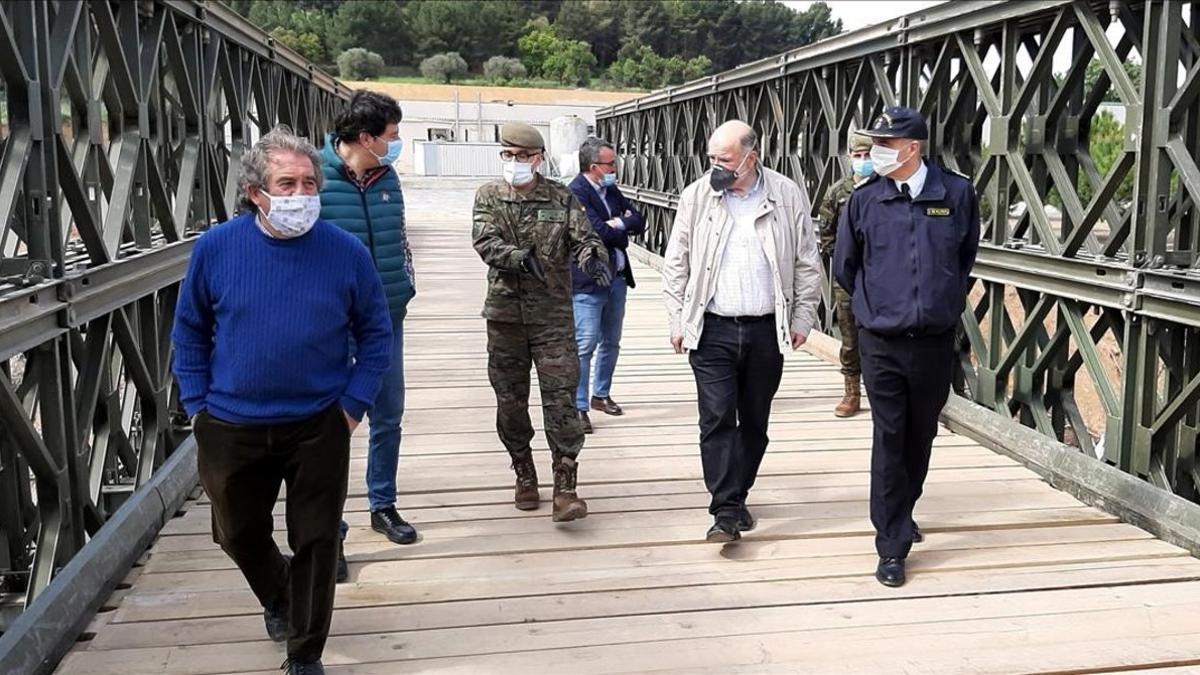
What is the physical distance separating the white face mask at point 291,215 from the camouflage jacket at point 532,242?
1.64 meters

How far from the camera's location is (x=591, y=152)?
6246mm

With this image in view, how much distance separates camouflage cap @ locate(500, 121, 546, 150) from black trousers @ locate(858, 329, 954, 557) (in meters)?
1.62

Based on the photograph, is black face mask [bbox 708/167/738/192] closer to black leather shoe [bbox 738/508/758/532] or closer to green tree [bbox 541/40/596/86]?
black leather shoe [bbox 738/508/758/532]

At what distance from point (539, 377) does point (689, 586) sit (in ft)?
4.05

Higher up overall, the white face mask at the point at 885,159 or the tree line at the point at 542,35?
the tree line at the point at 542,35

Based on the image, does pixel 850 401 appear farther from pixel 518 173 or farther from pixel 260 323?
pixel 260 323

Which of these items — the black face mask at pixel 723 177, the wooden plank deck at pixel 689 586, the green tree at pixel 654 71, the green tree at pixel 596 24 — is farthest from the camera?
the green tree at pixel 596 24

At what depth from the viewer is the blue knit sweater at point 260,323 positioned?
306 cm

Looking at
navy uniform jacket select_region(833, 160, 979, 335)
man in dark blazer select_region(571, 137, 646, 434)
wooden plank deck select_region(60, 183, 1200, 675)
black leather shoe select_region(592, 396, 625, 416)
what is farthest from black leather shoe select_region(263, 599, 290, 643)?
black leather shoe select_region(592, 396, 625, 416)

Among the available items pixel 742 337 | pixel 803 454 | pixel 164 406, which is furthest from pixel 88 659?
pixel 803 454

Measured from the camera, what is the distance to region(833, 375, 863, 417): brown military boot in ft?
23.0

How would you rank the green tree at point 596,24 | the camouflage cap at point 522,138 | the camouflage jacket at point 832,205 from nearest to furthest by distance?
the camouflage cap at point 522,138, the camouflage jacket at point 832,205, the green tree at point 596,24

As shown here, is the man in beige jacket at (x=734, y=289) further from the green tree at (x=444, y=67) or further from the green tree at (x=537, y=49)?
the green tree at (x=537, y=49)

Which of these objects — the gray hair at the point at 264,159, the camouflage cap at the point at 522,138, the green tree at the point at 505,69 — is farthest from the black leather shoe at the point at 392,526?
the green tree at the point at 505,69
